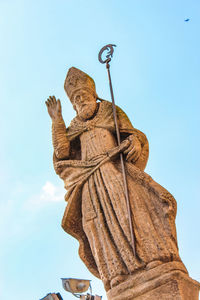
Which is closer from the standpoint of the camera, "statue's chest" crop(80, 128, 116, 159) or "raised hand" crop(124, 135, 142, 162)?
"raised hand" crop(124, 135, 142, 162)

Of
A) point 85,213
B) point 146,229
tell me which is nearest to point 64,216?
point 85,213

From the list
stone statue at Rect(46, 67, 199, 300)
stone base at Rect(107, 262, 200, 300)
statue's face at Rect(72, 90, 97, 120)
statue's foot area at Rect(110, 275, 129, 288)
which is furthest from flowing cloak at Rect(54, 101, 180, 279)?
statue's foot area at Rect(110, 275, 129, 288)

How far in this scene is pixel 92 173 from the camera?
5328mm

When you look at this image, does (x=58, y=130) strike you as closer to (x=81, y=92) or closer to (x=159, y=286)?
(x=81, y=92)

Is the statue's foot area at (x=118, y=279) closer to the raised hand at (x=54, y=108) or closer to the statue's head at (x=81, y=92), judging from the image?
the statue's head at (x=81, y=92)

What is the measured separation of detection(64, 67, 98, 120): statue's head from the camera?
6.14m

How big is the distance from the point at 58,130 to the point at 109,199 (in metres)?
1.67

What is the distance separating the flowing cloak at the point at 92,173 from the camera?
461cm

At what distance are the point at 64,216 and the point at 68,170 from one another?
2.28 ft

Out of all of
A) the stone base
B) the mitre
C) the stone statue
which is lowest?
the stone base

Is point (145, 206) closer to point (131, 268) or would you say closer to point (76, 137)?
point (131, 268)

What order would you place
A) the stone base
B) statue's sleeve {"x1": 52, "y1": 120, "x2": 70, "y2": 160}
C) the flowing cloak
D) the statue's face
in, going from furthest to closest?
the statue's face → statue's sleeve {"x1": 52, "y1": 120, "x2": 70, "y2": 160} → the flowing cloak → the stone base

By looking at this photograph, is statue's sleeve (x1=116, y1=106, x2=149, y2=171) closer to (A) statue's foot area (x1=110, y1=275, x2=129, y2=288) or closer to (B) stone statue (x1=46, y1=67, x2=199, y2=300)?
(B) stone statue (x1=46, y1=67, x2=199, y2=300)

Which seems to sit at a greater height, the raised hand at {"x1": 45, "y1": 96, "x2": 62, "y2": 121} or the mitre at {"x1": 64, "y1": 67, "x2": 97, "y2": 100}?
the mitre at {"x1": 64, "y1": 67, "x2": 97, "y2": 100}
